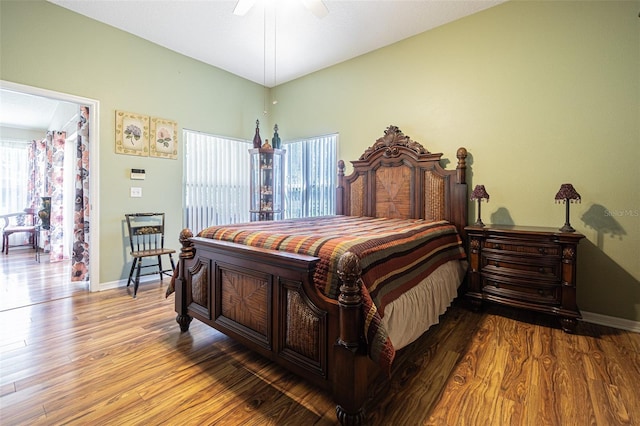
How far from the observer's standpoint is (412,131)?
3656mm

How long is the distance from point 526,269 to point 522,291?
197mm

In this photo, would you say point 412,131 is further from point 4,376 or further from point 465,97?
point 4,376

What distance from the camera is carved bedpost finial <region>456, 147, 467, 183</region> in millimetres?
3137

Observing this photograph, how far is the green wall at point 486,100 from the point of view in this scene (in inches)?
98.8

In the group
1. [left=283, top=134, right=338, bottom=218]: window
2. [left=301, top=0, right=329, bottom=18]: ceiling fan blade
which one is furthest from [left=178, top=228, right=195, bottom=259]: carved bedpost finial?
[left=283, top=134, right=338, bottom=218]: window

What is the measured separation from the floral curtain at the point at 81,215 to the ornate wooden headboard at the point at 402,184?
10.3 feet

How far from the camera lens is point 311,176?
15.5 ft

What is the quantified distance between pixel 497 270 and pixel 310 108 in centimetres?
343

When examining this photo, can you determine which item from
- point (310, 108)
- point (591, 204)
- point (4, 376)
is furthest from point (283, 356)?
point (310, 108)

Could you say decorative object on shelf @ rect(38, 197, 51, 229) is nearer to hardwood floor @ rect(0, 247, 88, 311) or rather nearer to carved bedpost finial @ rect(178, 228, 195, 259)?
hardwood floor @ rect(0, 247, 88, 311)

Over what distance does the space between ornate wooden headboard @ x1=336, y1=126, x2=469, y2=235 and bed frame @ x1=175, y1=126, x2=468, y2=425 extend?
0.02 metres

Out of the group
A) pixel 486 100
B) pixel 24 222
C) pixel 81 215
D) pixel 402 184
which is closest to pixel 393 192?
pixel 402 184

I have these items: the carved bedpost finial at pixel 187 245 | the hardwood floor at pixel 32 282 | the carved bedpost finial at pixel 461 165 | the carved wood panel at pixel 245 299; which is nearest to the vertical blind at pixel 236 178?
the hardwood floor at pixel 32 282

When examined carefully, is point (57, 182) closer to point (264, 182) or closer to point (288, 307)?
point (264, 182)
